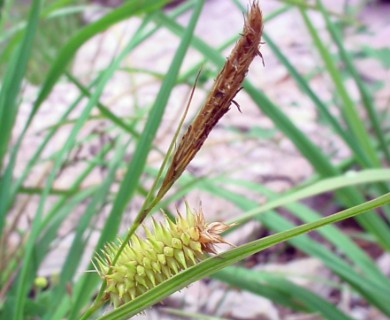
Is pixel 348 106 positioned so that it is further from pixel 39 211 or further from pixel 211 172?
pixel 39 211

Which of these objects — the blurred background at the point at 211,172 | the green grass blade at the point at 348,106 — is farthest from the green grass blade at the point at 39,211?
the green grass blade at the point at 348,106

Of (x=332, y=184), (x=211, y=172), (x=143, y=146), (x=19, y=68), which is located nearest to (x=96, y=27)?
(x=19, y=68)

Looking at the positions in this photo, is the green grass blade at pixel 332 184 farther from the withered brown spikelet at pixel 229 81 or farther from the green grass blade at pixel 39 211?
the withered brown spikelet at pixel 229 81

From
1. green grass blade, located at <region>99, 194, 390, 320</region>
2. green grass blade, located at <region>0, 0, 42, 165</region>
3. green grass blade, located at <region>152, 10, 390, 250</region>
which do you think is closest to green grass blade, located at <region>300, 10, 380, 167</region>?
green grass blade, located at <region>152, 10, 390, 250</region>

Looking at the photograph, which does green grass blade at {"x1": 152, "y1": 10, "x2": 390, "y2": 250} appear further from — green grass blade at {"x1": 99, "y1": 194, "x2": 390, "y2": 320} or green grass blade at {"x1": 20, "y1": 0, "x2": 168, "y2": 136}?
green grass blade at {"x1": 99, "y1": 194, "x2": 390, "y2": 320}

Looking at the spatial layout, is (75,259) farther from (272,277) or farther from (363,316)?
(363,316)

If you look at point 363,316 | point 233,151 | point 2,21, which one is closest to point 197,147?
point 2,21
